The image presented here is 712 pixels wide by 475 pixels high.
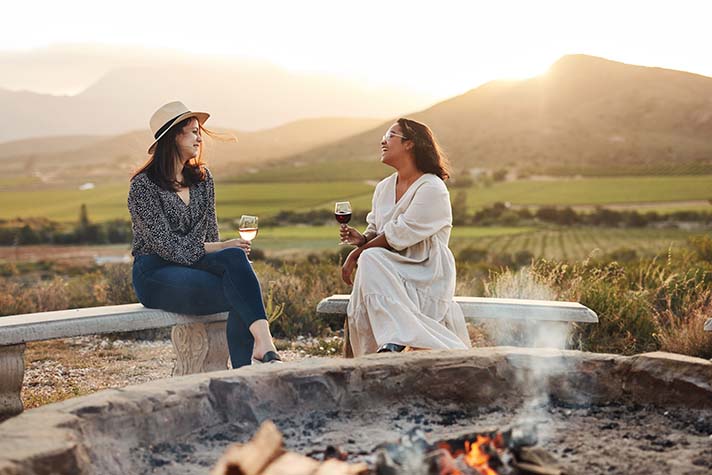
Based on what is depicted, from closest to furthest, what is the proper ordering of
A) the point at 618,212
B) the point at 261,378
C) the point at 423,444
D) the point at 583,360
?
the point at 423,444, the point at 261,378, the point at 583,360, the point at 618,212

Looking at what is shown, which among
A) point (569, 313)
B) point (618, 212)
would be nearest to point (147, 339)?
point (569, 313)

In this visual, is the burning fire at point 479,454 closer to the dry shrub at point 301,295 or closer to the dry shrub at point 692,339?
the dry shrub at point 692,339

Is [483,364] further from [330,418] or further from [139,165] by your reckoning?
[139,165]

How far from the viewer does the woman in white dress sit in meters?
4.50

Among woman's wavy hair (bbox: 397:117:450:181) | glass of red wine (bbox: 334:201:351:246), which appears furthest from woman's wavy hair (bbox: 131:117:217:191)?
woman's wavy hair (bbox: 397:117:450:181)

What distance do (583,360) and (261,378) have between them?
4.06ft

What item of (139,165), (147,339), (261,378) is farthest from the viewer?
(147,339)

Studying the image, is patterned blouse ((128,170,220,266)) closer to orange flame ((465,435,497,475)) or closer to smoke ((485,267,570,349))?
smoke ((485,267,570,349))

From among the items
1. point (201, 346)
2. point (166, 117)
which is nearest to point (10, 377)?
point (201, 346)

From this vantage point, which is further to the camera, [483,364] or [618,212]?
[618,212]

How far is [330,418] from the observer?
3045mm

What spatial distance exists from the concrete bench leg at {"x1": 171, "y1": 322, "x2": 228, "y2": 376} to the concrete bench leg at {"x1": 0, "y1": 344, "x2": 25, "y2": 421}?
819 millimetres

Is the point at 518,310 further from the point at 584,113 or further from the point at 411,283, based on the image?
the point at 584,113

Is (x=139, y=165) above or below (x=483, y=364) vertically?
above
